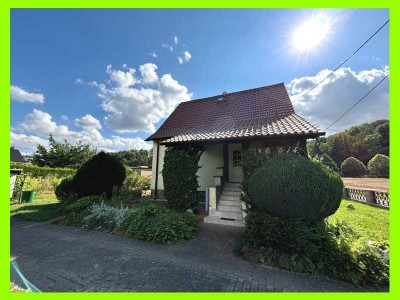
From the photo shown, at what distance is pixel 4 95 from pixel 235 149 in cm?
863

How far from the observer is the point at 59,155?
23391mm

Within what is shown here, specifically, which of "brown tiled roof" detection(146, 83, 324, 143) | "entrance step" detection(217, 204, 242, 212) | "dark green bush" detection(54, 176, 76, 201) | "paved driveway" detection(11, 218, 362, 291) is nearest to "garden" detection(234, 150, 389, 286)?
"paved driveway" detection(11, 218, 362, 291)

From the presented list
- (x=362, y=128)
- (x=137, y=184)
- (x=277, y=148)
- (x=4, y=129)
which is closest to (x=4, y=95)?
(x=4, y=129)

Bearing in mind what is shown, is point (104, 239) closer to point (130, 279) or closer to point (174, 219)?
point (174, 219)

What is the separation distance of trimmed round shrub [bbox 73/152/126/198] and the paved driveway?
389 centimetres

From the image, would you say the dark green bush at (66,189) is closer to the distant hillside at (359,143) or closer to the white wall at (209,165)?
the white wall at (209,165)

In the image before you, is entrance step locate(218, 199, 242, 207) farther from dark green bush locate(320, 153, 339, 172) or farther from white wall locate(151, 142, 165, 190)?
white wall locate(151, 142, 165, 190)

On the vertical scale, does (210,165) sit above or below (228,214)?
above

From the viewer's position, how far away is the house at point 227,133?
641cm

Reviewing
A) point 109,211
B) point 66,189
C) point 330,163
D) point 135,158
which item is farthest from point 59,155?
point 330,163

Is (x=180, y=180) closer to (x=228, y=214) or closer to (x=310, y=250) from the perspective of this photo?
(x=228, y=214)

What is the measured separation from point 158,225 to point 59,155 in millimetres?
24265

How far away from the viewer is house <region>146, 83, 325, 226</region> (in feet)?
21.0

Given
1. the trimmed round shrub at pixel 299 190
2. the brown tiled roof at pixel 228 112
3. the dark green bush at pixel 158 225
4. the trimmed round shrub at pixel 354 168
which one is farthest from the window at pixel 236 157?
the trimmed round shrub at pixel 354 168
